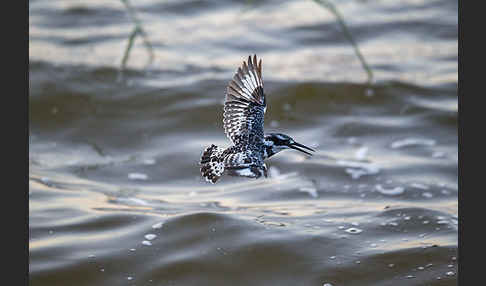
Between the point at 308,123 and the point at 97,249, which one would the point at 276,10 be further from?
the point at 97,249

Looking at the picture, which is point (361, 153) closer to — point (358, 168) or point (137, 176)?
point (358, 168)

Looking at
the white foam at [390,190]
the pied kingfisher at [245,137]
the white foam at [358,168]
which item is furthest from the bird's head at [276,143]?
the white foam at [358,168]

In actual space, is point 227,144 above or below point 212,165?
above

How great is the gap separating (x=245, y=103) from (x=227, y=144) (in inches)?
128

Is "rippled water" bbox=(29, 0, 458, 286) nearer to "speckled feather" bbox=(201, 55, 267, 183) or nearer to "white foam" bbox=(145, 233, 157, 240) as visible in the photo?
"white foam" bbox=(145, 233, 157, 240)

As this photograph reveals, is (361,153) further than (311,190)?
Yes

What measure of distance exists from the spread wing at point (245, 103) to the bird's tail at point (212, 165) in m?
0.33

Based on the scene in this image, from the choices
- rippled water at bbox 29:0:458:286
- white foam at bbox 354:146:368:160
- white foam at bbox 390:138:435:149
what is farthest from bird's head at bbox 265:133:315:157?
white foam at bbox 390:138:435:149

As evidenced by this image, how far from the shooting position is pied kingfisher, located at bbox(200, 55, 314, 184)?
4754 mm

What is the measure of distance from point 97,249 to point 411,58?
574 cm

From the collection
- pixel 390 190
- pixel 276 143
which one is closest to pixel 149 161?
pixel 390 190

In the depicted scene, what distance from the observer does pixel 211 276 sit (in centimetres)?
635

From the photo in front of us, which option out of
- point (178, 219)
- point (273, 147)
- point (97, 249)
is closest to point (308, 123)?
point (178, 219)

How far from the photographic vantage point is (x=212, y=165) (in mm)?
4902
